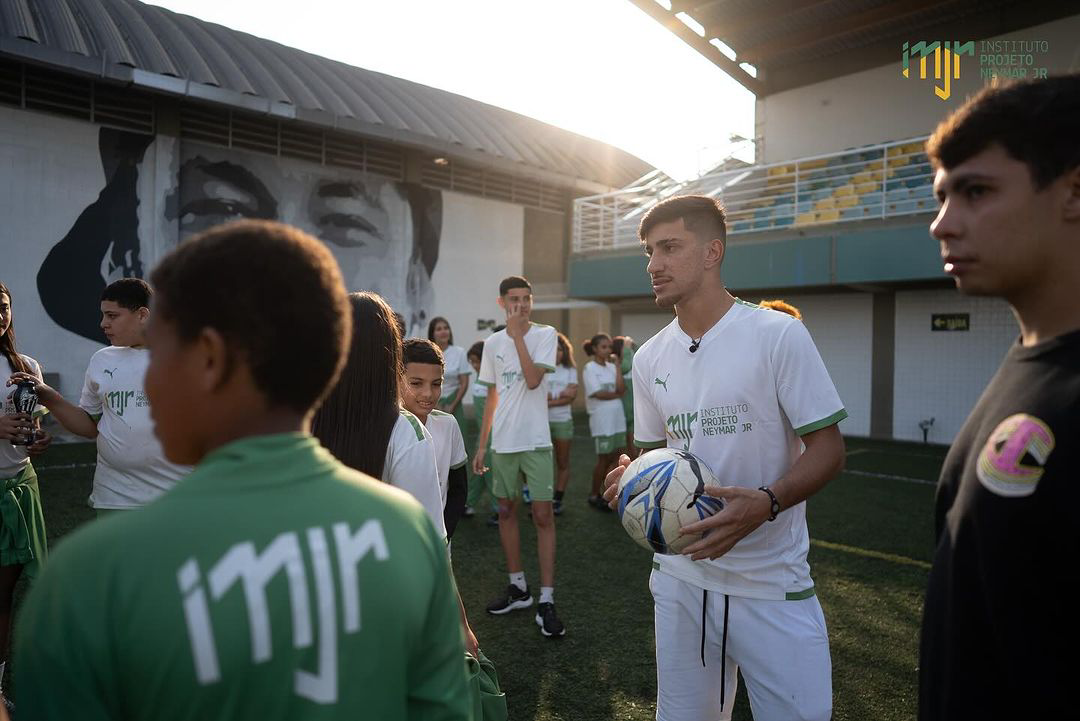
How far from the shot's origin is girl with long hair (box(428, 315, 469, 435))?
28.8 ft

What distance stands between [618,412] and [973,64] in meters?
14.0

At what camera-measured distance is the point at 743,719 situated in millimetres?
3564

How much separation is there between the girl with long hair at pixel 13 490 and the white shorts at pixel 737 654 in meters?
3.13

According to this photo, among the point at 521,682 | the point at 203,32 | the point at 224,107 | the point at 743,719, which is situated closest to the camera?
the point at 743,719

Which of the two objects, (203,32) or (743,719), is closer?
(743,719)

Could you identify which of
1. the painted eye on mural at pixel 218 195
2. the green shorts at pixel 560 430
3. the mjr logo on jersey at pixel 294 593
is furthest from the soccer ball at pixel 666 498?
the painted eye on mural at pixel 218 195

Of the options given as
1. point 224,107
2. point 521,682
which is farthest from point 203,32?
point 521,682

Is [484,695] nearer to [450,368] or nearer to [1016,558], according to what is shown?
[1016,558]

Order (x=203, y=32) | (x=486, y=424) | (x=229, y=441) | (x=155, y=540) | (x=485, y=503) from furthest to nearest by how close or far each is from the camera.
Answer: (x=203, y=32) < (x=485, y=503) < (x=486, y=424) < (x=229, y=441) < (x=155, y=540)

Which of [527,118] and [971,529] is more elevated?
[527,118]

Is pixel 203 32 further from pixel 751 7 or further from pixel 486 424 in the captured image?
pixel 486 424

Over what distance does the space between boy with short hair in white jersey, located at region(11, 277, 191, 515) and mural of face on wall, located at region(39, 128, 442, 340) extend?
437 inches

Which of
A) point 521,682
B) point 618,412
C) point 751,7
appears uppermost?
point 751,7

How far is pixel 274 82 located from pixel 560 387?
10938 mm
